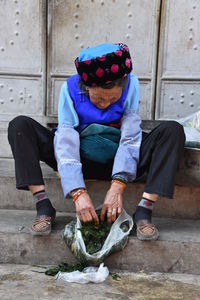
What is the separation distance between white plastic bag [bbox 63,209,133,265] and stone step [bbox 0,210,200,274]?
58 mm

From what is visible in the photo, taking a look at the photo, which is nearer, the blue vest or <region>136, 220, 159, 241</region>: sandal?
<region>136, 220, 159, 241</region>: sandal

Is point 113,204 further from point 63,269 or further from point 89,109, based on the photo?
point 89,109

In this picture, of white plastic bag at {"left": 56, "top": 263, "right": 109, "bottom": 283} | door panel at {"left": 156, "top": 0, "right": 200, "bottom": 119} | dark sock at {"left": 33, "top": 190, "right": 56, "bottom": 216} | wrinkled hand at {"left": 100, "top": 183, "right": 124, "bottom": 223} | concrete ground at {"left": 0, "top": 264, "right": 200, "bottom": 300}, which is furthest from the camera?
door panel at {"left": 156, "top": 0, "right": 200, "bottom": 119}

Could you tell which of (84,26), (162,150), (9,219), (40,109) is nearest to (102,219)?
(162,150)

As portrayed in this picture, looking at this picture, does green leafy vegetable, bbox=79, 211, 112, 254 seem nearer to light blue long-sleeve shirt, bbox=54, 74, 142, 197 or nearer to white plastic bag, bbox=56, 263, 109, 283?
white plastic bag, bbox=56, 263, 109, 283

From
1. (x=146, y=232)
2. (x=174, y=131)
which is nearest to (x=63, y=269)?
(x=146, y=232)

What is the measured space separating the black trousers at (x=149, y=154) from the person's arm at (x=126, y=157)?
75 mm

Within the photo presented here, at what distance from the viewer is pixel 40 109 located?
12.1 ft

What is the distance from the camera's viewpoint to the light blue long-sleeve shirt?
7.51 ft

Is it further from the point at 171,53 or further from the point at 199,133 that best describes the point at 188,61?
the point at 199,133

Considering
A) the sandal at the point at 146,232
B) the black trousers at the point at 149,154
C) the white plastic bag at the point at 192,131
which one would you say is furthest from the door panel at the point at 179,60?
the sandal at the point at 146,232

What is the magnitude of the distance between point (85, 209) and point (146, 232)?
1.26 ft

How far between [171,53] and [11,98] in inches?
57.1

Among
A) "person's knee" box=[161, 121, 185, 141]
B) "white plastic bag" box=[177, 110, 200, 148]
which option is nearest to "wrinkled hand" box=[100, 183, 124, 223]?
"person's knee" box=[161, 121, 185, 141]
